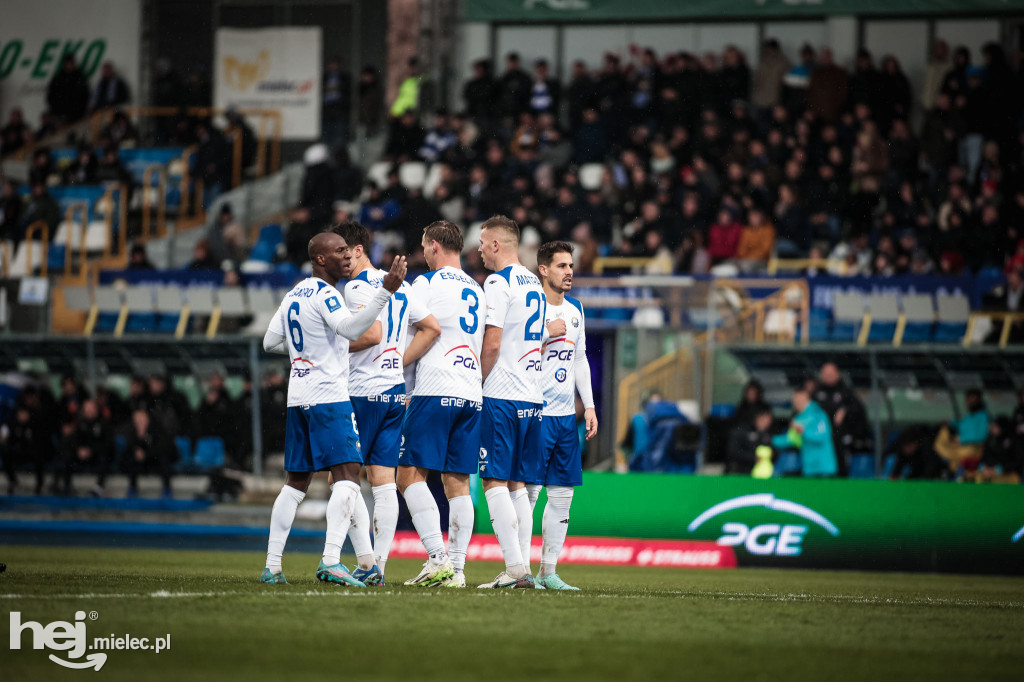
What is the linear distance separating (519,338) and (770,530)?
739cm

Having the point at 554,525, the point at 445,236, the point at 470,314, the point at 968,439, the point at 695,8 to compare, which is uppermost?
the point at 695,8

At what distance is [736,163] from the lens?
912 inches

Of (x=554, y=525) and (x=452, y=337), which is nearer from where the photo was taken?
(x=452, y=337)

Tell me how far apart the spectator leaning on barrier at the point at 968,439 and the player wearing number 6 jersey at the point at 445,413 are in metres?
10.6

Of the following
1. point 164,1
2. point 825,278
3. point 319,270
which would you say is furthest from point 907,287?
point 164,1

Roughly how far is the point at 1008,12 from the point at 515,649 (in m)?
24.3

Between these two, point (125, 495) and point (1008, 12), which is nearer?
point (125, 495)

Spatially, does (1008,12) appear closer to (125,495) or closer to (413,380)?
(125,495)

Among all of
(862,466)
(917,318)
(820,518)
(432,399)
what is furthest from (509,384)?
(917,318)

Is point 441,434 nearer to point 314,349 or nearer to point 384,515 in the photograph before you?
point 384,515

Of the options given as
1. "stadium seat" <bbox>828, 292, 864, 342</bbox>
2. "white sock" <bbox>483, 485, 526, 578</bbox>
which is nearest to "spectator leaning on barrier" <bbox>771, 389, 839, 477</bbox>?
"stadium seat" <bbox>828, 292, 864, 342</bbox>

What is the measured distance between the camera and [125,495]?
66.5 feet

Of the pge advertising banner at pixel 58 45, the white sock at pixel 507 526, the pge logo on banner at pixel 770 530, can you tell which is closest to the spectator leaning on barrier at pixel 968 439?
the pge logo on banner at pixel 770 530

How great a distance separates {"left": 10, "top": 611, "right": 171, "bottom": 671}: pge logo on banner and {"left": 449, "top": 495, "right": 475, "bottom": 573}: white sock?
10.5 ft
